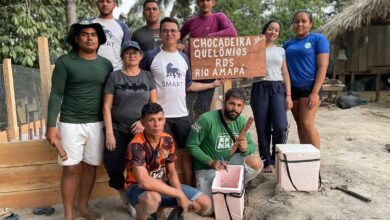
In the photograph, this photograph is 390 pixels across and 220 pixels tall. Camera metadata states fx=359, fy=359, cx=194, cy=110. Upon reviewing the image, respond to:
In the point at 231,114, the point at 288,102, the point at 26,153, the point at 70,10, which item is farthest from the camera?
the point at 70,10

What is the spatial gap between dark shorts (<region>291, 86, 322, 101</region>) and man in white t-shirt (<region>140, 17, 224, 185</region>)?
134 centimetres

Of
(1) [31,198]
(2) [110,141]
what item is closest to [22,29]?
(1) [31,198]

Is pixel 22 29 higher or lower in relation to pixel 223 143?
higher

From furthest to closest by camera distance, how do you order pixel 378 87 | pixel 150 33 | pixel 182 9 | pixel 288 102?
pixel 182 9
pixel 378 87
pixel 288 102
pixel 150 33

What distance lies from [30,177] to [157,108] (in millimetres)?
1917

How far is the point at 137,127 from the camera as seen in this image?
10.8 ft

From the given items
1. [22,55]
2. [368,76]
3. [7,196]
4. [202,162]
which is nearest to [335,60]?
[368,76]

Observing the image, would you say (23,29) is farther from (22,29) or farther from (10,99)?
(10,99)

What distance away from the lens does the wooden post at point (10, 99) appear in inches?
194

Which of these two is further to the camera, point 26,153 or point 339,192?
point 26,153

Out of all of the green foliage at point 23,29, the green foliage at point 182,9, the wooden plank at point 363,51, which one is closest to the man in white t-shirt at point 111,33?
the green foliage at point 23,29

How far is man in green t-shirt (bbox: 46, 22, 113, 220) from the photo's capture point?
10.4 ft

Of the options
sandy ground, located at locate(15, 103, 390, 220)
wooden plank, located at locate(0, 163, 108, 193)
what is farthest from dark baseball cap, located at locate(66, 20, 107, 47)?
sandy ground, located at locate(15, 103, 390, 220)

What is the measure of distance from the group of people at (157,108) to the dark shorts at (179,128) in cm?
1
